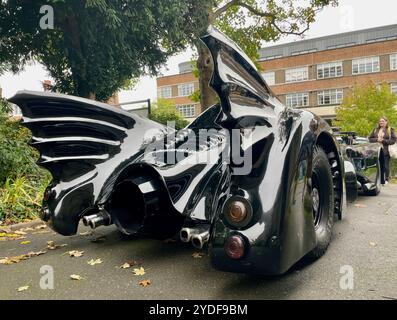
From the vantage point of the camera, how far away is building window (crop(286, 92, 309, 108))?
4212cm

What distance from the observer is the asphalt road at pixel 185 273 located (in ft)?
7.29

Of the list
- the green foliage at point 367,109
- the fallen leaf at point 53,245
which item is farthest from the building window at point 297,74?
the fallen leaf at point 53,245

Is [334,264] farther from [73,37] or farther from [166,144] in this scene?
[73,37]

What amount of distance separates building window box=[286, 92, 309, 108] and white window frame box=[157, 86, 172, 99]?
1813 cm

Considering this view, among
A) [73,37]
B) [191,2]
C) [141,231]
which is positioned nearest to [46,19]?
[73,37]

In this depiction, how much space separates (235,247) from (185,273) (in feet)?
2.59

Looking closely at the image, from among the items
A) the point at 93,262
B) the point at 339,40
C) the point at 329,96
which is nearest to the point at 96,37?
the point at 93,262

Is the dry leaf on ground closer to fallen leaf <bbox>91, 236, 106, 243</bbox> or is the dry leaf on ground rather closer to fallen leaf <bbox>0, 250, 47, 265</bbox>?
fallen leaf <bbox>91, 236, 106, 243</bbox>

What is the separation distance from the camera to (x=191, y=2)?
10578 mm

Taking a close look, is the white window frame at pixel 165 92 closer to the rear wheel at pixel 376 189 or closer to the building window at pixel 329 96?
the building window at pixel 329 96

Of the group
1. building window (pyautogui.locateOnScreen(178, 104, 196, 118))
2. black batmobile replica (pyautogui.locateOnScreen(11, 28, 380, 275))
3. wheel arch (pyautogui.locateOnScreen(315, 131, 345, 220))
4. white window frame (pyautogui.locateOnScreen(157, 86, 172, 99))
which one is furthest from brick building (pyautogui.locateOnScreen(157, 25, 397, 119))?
black batmobile replica (pyautogui.locateOnScreen(11, 28, 380, 275))

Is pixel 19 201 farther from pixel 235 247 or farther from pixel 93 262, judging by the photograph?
pixel 235 247
